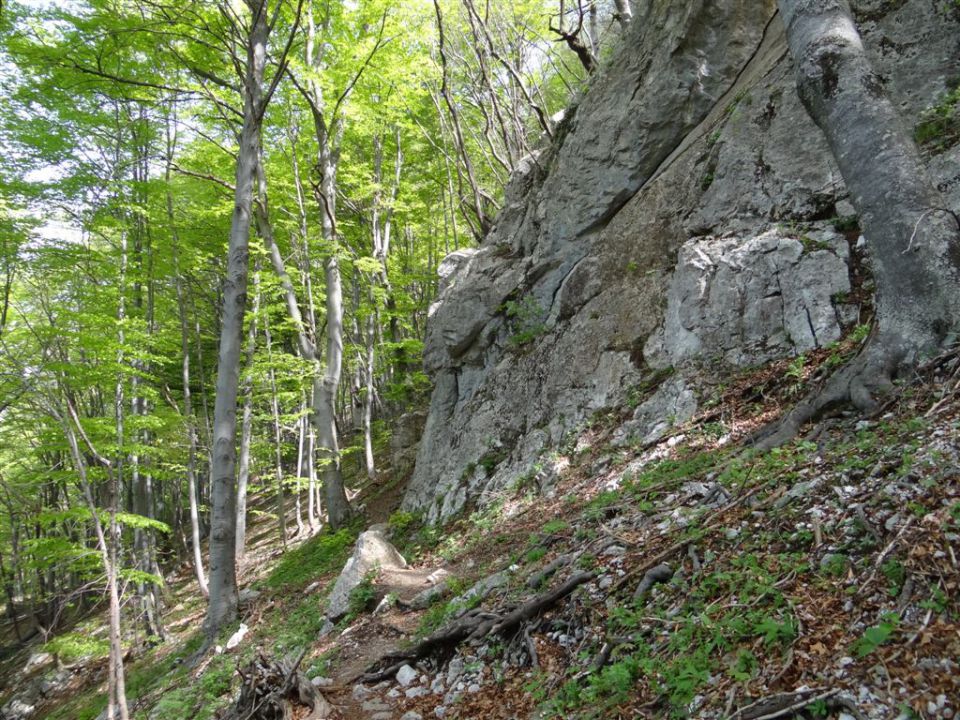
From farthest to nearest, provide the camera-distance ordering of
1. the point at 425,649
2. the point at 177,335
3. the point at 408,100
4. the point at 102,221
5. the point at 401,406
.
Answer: the point at 401,406 → the point at 177,335 → the point at 408,100 → the point at 102,221 → the point at 425,649

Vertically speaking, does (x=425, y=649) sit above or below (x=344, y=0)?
below

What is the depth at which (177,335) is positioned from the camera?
16641 mm

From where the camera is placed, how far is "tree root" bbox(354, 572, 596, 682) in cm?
406

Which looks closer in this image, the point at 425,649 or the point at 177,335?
the point at 425,649

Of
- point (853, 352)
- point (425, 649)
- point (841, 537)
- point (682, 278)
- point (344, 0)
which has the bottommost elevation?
point (425, 649)

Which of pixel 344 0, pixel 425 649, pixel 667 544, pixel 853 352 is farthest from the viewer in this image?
pixel 344 0

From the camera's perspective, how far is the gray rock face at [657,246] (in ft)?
22.0

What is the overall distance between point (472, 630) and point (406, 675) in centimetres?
74

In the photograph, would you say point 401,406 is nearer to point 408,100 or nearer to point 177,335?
point 177,335

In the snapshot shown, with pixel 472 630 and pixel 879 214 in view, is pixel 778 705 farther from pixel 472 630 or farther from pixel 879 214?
pixel 879 214

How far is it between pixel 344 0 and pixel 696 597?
14.5 m

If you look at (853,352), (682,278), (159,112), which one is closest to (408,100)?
(159,112)

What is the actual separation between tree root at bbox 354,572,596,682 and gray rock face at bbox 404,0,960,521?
310 centimetres

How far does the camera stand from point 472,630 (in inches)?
177
